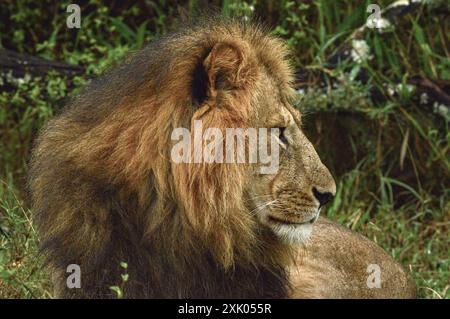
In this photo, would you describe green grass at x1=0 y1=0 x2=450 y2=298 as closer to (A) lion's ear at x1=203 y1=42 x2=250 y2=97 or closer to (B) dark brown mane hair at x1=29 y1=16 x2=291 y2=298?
(B) dark brown mane hair at x1=29 y1=16 x2=291 y2=298

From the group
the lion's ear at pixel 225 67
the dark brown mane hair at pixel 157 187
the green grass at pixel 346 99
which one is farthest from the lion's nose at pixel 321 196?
the green grass at pixel 346 99

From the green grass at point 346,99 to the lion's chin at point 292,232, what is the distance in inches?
75.9

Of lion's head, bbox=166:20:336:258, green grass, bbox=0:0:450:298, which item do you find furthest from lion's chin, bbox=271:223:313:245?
green grass, bbox=0:0:450:298

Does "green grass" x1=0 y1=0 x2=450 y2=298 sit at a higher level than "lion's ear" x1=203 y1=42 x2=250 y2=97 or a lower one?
lower

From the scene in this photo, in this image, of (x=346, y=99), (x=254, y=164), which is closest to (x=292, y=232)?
(x=254, y=164)

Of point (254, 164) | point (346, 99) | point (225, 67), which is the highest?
point (225, 67)

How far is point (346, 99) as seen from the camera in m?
6.14

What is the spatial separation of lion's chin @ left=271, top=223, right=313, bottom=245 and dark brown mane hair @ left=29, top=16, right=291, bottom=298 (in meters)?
0.04

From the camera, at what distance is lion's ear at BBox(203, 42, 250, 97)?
3467mm

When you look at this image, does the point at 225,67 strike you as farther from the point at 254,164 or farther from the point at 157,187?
the point at 157,187

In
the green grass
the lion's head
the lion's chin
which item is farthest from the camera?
the green grass

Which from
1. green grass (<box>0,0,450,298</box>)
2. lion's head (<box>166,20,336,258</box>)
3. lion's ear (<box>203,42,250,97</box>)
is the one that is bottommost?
green grass (<box>0,0,450,298</box>)

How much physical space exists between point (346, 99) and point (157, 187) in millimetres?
2884

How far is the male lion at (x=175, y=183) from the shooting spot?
3.46m
